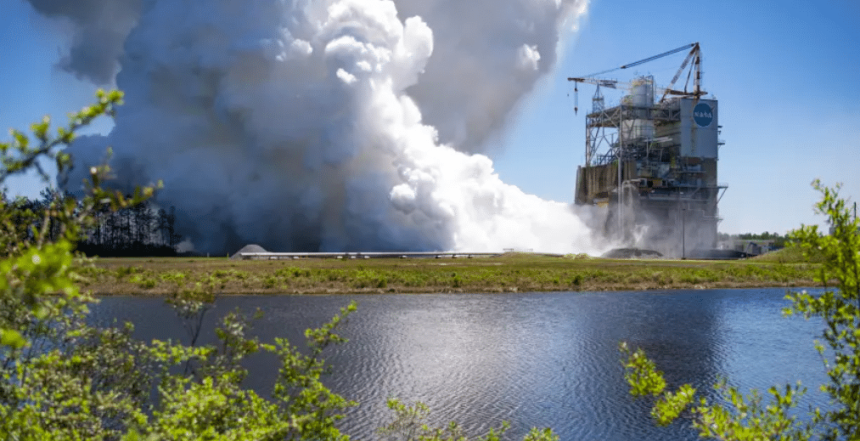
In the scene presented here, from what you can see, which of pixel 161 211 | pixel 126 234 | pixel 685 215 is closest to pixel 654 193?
pixel 685 215

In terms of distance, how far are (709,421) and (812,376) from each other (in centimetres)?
2167

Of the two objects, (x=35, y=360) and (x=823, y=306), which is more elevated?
(x=823, y=306)

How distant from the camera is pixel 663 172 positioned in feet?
395

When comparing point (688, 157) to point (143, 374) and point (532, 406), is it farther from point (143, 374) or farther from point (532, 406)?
point (143, 374)

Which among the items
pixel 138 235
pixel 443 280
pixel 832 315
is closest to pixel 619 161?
pixel 443 280

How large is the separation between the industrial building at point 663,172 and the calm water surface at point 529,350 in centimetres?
6643

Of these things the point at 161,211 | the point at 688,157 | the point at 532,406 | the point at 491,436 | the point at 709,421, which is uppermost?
the point at 688,157

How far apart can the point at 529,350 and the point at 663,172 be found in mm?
97638

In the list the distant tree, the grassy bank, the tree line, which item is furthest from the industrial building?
the distant tree

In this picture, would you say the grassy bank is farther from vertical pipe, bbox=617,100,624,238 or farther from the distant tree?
the distant tree

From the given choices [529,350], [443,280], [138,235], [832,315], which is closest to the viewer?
[832,315]

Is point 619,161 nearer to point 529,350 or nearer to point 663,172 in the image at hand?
point 663,172

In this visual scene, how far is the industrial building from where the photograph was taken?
118562 mm

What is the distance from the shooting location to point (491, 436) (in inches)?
382
